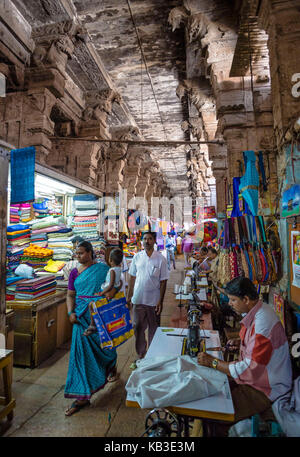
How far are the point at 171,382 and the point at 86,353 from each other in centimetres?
150

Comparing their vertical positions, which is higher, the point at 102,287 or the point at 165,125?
the point at 165,125

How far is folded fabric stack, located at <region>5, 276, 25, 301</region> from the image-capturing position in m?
3.62

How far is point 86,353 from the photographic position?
2.68 metres

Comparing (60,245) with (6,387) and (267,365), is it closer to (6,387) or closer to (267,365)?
(6,387)

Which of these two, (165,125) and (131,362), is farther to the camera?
(165,125)

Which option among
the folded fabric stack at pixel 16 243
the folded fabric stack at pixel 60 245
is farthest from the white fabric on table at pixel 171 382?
the folded fabric stack at pixel 60 245

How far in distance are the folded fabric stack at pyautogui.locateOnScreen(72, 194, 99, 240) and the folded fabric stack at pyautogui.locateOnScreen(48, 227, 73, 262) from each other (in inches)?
22.5

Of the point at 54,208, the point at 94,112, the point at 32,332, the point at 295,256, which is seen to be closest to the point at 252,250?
the point at 295,256

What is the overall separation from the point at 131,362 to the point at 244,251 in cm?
228

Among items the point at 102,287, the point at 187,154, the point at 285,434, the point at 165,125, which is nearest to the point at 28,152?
the point at 102,287

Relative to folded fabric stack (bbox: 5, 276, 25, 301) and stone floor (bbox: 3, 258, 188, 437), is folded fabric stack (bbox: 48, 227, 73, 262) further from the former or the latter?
stone floor (bbox: 3, 258, 188, 437)

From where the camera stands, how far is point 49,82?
4922mm

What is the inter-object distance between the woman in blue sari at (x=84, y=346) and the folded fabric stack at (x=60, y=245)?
208 cm
